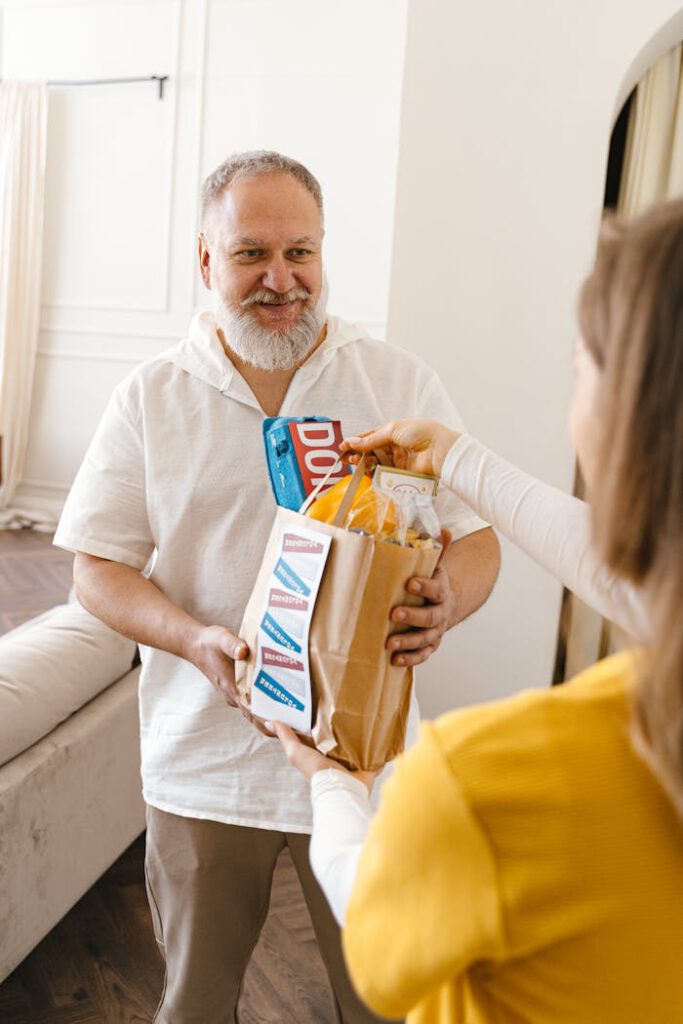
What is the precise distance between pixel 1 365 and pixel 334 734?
5.57m

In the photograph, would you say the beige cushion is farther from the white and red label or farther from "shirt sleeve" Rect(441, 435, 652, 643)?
"shirt sleeve" Rect(441, 435, 652, 643)

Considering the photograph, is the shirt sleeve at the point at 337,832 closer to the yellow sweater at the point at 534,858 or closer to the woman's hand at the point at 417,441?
the yellow sweater at the point at 534,858

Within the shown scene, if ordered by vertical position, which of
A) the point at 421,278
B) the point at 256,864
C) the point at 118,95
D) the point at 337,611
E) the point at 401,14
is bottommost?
the point at 256,864

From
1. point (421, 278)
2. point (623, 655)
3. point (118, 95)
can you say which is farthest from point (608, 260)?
point (118, 95)

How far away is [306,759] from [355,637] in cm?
15

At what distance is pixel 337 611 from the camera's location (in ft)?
3.33

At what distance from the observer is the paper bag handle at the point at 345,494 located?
104 cm

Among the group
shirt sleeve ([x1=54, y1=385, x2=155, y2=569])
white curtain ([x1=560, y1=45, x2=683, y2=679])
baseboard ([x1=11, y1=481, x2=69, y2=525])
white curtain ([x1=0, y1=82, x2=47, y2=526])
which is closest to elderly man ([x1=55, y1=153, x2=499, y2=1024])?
shirt sleeve ([x1=54, y1=385, x2=155, y2=569])

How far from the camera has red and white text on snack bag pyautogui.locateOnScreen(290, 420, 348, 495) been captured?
3.72 ft

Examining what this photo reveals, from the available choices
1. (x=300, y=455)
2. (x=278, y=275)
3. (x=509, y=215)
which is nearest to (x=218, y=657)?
(x=300, y=455)

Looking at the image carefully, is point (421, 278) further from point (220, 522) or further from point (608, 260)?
point (608, 260)

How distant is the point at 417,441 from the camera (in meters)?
1.16

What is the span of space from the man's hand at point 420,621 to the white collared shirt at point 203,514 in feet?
1.17

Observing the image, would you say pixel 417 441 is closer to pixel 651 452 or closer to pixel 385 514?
pixel 385 514
